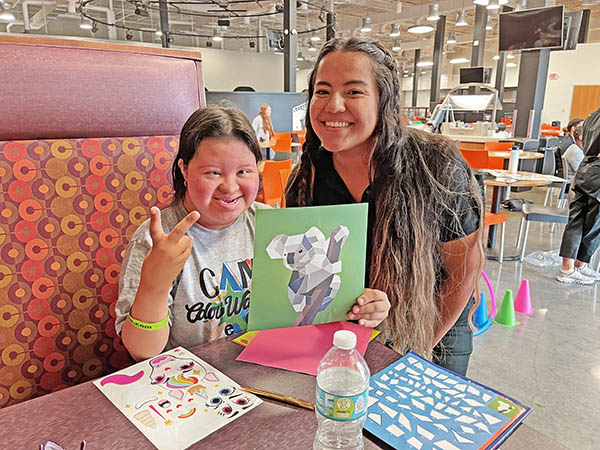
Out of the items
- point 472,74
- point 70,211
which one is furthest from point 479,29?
point 70,211

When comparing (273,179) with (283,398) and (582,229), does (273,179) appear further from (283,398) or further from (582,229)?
(283,398)

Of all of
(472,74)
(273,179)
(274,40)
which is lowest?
(273,179)

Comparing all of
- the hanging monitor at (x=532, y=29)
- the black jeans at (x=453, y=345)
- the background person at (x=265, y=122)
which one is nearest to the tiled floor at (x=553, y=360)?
the black jeans at (x=453, y=345)

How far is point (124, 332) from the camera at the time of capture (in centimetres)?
95

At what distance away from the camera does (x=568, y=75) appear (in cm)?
1560

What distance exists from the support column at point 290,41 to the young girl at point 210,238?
7.68 metres

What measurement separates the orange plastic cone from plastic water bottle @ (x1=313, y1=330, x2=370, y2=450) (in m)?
2.90

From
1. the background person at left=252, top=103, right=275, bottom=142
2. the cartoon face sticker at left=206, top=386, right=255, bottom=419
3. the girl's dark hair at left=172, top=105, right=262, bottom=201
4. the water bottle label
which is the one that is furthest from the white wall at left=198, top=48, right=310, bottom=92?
the water bottle label

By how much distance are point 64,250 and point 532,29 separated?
8.54 metres

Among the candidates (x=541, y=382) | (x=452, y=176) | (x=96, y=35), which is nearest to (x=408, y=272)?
(x=452, y=176)

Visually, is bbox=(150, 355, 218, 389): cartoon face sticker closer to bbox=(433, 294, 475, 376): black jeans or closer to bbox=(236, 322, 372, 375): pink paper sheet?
bbox=(236, 322, 372, 375): pink paper sheet

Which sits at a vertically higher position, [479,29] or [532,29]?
[479,29]

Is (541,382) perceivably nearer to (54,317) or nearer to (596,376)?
Answer: (596,376)

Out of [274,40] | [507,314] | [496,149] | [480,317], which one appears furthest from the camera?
[274,40]
